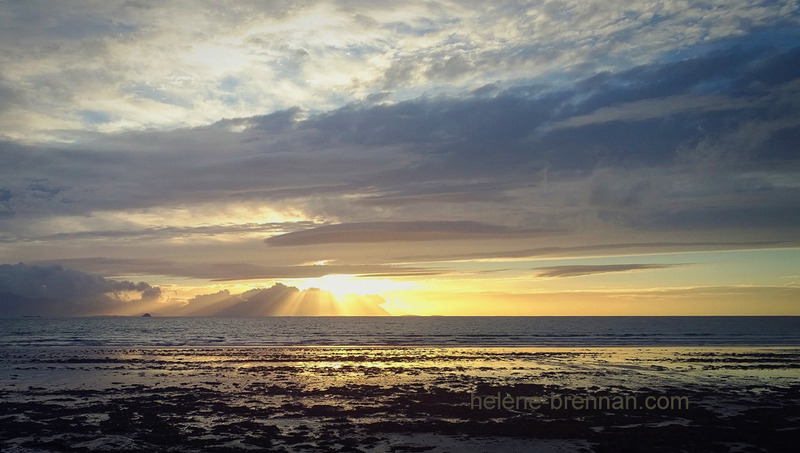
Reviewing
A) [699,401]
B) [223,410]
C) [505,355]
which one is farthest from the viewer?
[505,355]

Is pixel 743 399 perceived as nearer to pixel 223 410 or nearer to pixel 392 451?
pixel 392 451

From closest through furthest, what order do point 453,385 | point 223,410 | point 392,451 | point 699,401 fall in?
point 392,451
point 223,410
point 699,401
point 453,385

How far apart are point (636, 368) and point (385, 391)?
2340 cm

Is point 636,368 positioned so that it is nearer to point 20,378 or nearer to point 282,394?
point 282,394

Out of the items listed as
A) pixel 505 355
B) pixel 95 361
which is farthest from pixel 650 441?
pixel 95 361

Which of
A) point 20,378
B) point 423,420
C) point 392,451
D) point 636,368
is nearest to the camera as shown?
point 392,451

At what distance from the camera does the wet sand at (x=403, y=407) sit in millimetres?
20328

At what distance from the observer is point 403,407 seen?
27.2 m

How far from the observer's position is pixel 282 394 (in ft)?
104

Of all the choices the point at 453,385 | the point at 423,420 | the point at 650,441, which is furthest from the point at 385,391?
the point at 650,441

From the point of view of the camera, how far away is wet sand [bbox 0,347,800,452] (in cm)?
2033

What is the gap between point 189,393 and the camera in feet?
104

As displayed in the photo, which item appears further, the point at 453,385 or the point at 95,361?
the point at 95,361

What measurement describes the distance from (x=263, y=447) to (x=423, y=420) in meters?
7.58
